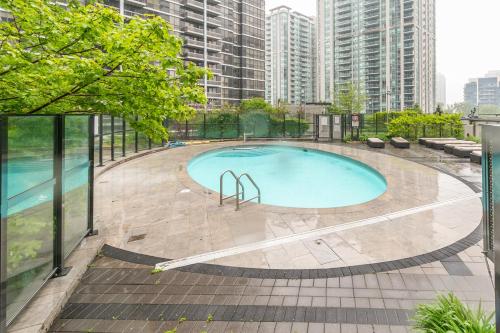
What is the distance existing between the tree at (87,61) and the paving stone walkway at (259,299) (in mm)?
2385

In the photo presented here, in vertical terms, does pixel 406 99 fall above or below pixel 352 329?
above

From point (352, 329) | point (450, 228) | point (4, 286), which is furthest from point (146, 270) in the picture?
point (450, 228)

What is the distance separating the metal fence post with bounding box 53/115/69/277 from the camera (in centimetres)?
372

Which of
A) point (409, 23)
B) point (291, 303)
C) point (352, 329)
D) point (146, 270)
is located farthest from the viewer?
point (409, 23)

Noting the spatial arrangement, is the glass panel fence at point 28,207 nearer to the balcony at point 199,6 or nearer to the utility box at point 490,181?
the utility box at point 490,181

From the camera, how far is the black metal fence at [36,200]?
8.61 ft

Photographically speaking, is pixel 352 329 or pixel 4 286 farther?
pixel 352 329

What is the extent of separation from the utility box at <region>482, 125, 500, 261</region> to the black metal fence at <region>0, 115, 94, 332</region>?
334 cm

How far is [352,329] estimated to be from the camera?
2.86 meters

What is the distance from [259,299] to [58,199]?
111 inches

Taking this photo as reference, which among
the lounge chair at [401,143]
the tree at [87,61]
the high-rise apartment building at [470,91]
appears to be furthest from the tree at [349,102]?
the high-rise apartment building at [470,91]

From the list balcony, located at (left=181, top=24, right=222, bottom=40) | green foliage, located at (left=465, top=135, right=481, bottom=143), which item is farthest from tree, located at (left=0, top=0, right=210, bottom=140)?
balcony, located at (left=181, top=24, right=222, bottom=40)

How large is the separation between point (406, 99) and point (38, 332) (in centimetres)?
11200

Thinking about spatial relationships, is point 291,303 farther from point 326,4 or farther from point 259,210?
point 326,4
